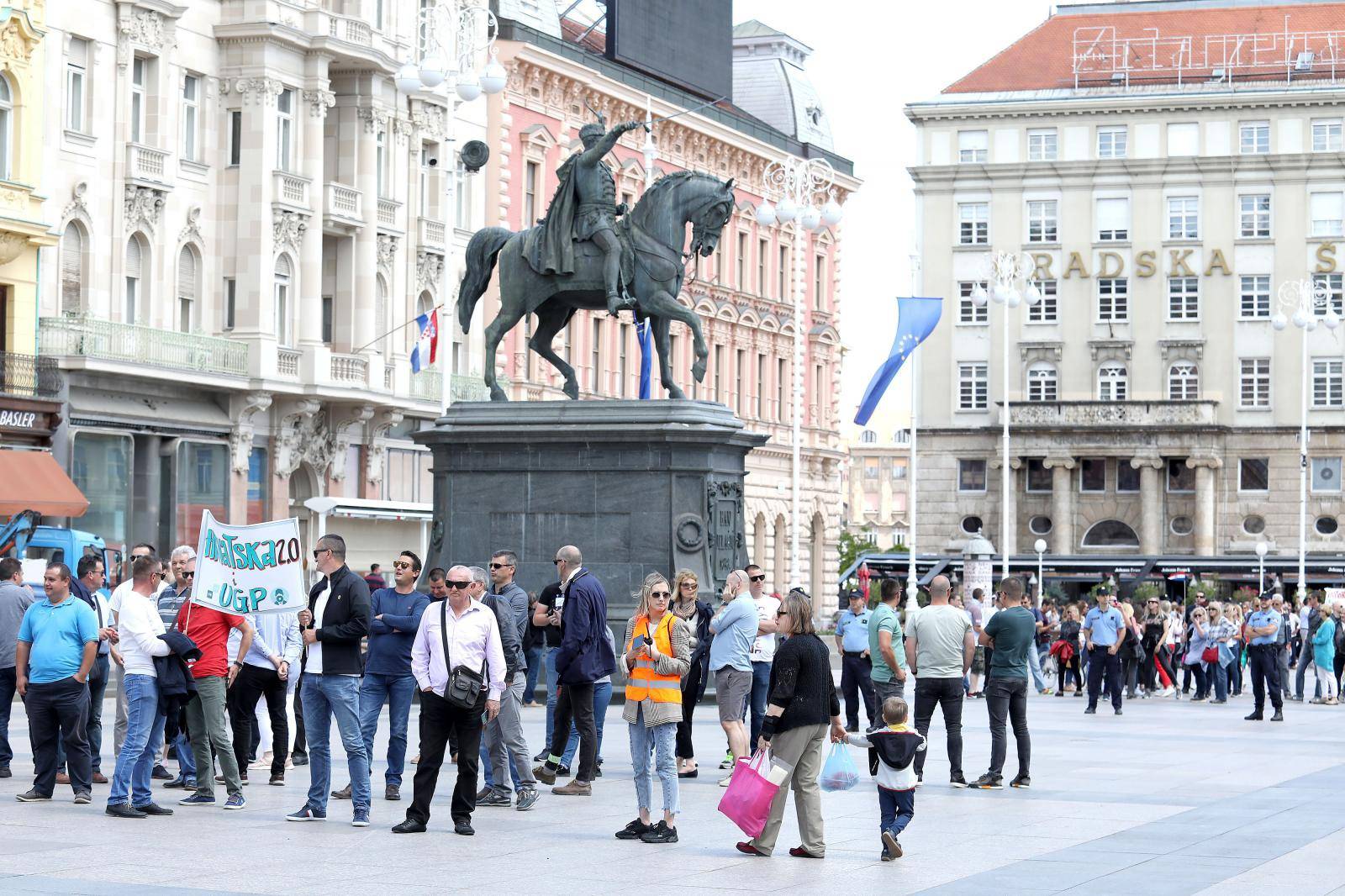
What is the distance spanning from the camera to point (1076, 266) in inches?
3661

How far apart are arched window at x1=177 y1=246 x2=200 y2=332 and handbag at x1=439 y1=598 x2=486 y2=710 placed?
3253 cm

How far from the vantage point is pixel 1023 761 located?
19.9 meters

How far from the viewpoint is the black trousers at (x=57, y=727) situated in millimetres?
17328

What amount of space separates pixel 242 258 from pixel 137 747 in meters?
32.1

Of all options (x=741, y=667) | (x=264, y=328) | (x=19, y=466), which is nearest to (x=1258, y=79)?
(x=264, y=328)

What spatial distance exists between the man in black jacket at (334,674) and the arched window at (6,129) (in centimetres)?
2716

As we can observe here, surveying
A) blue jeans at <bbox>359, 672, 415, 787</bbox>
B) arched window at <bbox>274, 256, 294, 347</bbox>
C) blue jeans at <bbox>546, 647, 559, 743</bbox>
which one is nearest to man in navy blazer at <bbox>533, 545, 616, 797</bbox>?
blue jeans at <bbox>546, 647, 559, 743</bbox>

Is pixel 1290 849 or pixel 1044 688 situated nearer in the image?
pixel 1290 849

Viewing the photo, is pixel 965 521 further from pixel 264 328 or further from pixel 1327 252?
pixel 264 328

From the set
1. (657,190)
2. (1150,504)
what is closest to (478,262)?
(657,190)

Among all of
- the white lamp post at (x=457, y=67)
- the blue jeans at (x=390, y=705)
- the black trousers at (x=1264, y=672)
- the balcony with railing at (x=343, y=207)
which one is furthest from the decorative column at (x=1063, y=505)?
the blue jeans at (x=390, y=705)

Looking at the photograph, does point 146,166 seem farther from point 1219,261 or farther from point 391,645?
point 1219,261

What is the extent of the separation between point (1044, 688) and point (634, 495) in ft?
53.1

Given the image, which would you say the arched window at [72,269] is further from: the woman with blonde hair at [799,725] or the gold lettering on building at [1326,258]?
the gold lettering on building at [1326,258]
